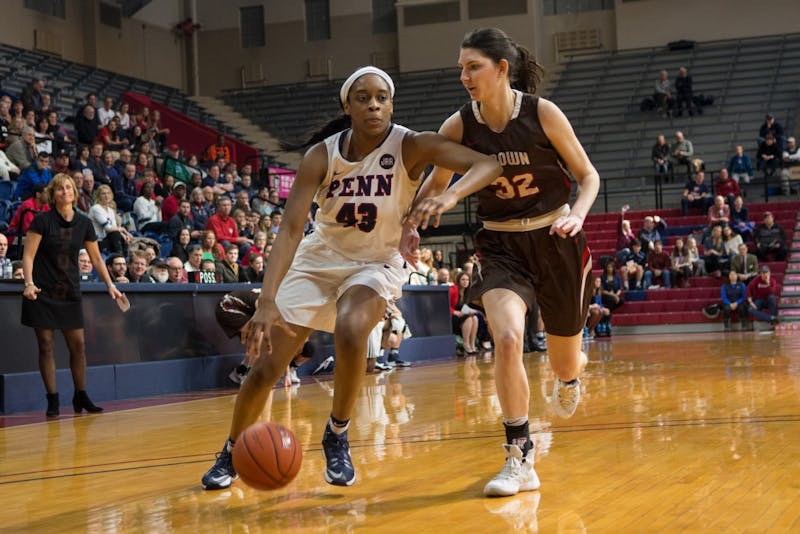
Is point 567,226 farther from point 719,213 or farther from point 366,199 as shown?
point 719,213

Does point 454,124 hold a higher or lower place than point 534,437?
higher

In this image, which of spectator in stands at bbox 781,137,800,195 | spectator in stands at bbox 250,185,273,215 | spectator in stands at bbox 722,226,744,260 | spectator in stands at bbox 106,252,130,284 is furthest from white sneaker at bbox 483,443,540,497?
spectator in stands at bbox 781,137,800,195

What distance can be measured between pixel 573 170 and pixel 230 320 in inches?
234

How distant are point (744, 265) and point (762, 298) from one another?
664mm

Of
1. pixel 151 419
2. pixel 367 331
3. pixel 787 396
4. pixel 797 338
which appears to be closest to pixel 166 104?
pixel 797 338

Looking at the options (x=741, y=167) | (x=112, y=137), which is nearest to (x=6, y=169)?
(x=112, y=137)

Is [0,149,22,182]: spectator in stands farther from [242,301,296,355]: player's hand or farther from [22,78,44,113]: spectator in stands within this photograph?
[242,301,296,355]: player's hand

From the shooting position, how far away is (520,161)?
14.1 ft

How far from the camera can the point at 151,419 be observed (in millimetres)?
7449

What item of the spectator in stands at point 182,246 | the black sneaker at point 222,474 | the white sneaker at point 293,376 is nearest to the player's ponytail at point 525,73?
the black sneaker at point 222,474

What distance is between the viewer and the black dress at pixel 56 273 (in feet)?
25.5

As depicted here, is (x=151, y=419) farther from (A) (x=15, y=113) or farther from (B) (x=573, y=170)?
(A) (x=15, y=113)

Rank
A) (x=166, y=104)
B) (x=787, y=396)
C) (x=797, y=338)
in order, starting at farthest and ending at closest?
(x=166, y=104)
(x=797, y=338)
(x=787, y=396)

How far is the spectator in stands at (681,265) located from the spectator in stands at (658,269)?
0.37ft
